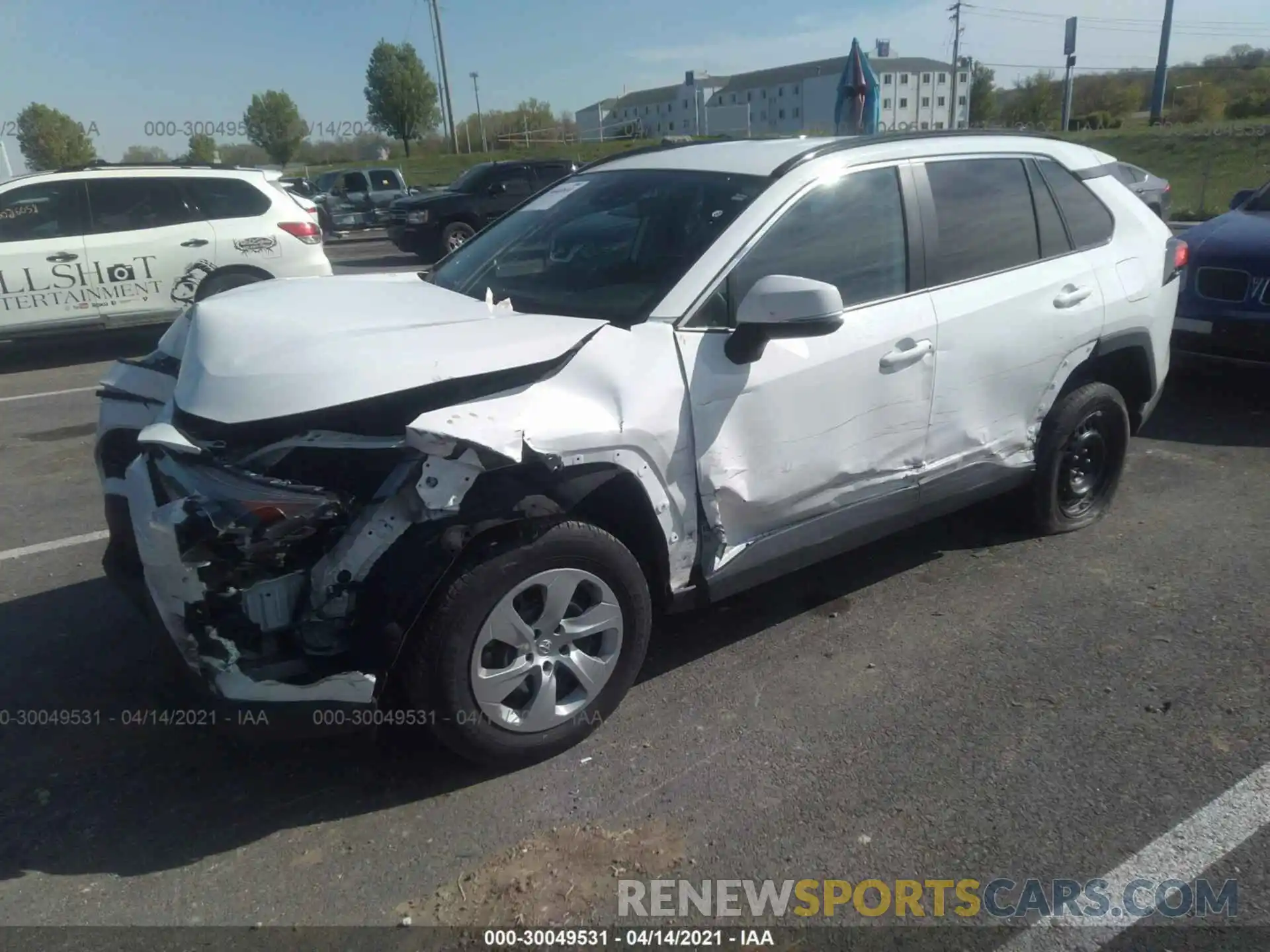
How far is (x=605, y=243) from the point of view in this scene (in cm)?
374

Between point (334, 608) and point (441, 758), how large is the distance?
2.44ft

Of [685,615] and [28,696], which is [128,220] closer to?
[28,696]

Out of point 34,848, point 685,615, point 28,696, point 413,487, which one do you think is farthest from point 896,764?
point 28,696

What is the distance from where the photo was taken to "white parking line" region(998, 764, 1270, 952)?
238cm

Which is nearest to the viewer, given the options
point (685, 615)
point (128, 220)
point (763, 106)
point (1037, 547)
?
point (685, 615)

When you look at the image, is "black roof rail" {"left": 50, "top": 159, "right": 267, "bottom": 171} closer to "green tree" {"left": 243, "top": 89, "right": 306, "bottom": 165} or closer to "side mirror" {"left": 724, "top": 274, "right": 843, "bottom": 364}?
"side mirror" {"left": 724, "top": 274, "right": 843, "bottom": 364}

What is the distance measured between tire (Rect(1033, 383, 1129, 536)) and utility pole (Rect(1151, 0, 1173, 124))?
1819 inches

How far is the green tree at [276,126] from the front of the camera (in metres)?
54.7

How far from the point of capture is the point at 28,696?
11.4ft

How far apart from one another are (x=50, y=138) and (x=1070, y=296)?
2672 inches

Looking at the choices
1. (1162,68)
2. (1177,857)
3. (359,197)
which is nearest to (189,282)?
(1177,857)

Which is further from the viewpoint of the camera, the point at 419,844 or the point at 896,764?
the point at 896,764

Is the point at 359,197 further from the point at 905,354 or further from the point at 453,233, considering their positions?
the point at 905,354

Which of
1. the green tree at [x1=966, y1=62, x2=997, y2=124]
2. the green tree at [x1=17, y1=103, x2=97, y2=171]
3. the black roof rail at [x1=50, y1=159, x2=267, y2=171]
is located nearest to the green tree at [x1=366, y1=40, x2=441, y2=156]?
the green tree at [x1=17, y1=103, x2=97, y2=171]
